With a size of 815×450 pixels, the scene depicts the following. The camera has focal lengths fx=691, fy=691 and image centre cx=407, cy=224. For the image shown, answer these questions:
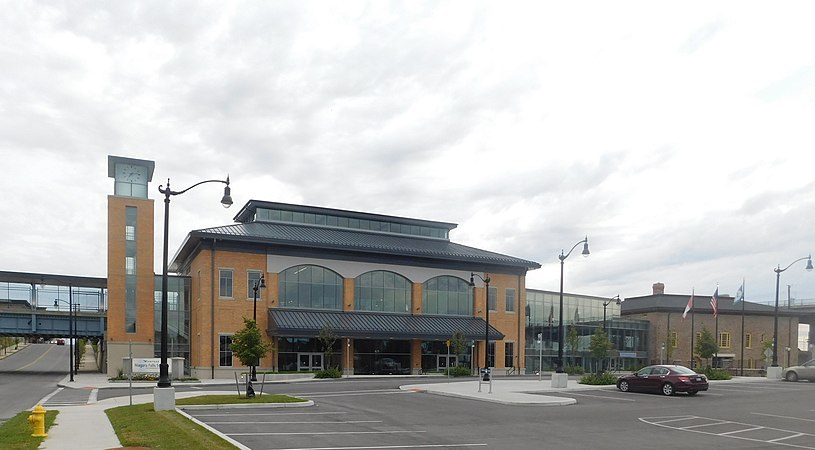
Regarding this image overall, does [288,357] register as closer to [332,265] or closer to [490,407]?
[332,265]

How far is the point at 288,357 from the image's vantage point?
52312 mm

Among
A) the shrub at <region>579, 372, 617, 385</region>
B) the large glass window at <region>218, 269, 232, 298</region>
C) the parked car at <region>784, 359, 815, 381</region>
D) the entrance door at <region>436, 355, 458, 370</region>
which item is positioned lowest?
the entrance door at <region>436, 355, 458, 370</region>

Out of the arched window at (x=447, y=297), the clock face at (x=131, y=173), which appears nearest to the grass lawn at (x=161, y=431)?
the arched window at (x=447, y=297)

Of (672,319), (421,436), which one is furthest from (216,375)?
(672,319)

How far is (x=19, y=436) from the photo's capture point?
15.8 meters

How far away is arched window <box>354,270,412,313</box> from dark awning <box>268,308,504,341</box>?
0.76 metres

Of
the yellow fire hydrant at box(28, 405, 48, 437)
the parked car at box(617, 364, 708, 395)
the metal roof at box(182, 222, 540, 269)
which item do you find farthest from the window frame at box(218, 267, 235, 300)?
the yellow fire hydrant at box(28, 405, 48, 437)

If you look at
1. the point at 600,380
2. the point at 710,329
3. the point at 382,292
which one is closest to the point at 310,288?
the point at 382,292

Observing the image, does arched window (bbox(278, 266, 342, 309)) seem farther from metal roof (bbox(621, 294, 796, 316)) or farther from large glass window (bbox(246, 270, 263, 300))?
metal roof (bbox(621, 294, 796, 316))

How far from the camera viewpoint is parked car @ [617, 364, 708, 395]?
1236 inches

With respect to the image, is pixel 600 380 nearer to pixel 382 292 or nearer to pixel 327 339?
pixel 327 339

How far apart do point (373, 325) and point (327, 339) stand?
193 inches

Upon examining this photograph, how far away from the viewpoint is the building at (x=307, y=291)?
2009 inches

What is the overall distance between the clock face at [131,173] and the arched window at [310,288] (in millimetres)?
15289
